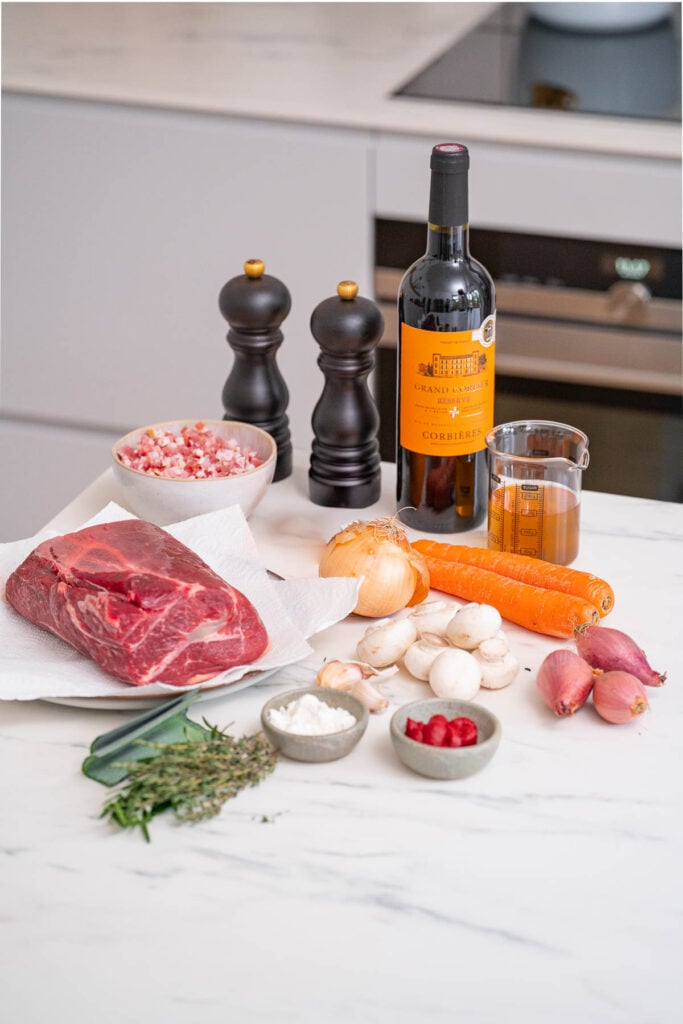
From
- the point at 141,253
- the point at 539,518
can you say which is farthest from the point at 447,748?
the point at 141,253

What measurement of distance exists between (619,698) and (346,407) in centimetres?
51

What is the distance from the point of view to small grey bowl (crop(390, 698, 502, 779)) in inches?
36.9

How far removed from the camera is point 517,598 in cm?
118

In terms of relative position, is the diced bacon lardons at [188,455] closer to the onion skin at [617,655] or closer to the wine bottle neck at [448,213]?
the wine bottle neck at [448,213]

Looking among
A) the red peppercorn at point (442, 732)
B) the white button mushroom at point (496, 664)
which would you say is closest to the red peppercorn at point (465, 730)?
the red peppercorn at point (442, 732)

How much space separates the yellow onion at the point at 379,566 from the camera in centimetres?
116

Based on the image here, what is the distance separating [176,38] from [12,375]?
79 cm

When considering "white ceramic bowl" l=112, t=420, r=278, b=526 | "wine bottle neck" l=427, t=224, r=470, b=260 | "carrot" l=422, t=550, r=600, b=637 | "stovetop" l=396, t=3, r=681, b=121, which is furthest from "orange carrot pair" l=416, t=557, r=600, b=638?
"stovetop" l=396, t=3, r=681, b=121

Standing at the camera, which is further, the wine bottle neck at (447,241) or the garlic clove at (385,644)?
the wine bottle neck at (447,241)

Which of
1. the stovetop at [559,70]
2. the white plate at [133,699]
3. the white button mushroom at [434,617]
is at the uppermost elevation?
the stovetop at [559,70]

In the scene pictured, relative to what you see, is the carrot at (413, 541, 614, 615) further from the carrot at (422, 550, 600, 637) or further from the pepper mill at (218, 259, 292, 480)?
the pepper mill at (218, 259, 292, 480)

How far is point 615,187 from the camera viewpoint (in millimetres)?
2100

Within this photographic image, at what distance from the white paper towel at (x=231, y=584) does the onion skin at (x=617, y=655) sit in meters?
0.21

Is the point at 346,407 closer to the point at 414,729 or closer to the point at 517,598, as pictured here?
the point at 517,598
